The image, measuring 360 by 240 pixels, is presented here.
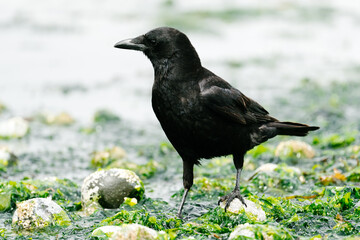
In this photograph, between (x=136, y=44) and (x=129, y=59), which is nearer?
(x=136, y=44)

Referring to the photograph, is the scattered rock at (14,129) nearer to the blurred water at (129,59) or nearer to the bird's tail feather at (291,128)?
the blurred water at (129,59)

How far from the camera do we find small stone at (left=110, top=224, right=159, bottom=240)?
351cm

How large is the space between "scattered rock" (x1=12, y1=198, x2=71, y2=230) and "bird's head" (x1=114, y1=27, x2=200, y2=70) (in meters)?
1.56

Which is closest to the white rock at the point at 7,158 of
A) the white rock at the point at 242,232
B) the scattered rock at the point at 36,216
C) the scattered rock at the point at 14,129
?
the scattered rock at the point at 14,129

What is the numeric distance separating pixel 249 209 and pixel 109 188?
1.31 metres

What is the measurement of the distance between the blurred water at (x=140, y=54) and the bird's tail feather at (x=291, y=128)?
5226 mm

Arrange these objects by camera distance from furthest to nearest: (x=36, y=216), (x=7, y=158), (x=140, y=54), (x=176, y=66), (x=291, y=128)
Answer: (x=140, y=54) → (x=7, y=158) → (x=291, y=128) → (x=176, y=66) → (x=36, y=216)

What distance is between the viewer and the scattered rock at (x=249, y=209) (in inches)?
168

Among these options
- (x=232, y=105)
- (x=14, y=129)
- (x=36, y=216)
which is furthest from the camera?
(x=14, y=129)

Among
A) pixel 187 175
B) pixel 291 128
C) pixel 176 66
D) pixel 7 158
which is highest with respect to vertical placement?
pixel 176 66

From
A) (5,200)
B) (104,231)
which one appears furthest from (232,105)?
(5,200)

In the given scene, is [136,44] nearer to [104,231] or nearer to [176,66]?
[176,66]

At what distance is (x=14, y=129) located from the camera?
858 centimetres

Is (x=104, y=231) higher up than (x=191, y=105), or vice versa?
(x=191, y=105)
